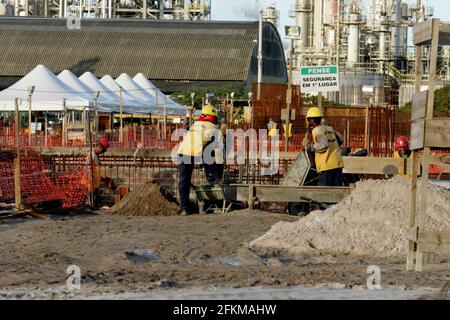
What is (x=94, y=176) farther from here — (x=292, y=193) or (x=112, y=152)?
(x=112, y=152)

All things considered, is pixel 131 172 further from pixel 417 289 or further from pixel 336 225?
pixel 417 289

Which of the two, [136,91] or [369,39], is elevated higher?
[369,39]

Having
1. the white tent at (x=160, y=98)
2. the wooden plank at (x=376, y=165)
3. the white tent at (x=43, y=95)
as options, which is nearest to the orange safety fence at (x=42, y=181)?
the wooden plank at (x=376, y=165)

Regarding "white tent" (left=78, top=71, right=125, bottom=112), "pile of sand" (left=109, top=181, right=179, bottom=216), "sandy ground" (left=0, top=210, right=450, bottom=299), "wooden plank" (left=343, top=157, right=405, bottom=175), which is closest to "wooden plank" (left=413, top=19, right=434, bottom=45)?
"sandy ground" (left=0, top=210, right=450, bottom=299)

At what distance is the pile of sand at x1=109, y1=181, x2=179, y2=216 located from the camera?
16.9m

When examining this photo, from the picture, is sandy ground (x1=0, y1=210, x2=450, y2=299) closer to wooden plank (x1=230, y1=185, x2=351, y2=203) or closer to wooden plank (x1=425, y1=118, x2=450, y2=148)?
wooden plank (x1=230, y1=185, x2=351, y2=203)

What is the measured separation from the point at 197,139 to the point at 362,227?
5.15m

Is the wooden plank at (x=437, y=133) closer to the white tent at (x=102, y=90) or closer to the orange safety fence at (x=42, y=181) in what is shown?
the orange safety fence at (x=42, y=181)

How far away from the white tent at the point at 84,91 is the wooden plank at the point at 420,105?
29757 millimetres

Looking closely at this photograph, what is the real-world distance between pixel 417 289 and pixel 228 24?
210 ft

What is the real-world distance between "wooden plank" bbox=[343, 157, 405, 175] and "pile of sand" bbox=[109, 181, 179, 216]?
2.98 meters

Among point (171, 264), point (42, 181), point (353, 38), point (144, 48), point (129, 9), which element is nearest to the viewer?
point (171, 264)

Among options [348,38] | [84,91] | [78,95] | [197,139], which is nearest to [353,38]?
[348,38]

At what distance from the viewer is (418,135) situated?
10023mm
